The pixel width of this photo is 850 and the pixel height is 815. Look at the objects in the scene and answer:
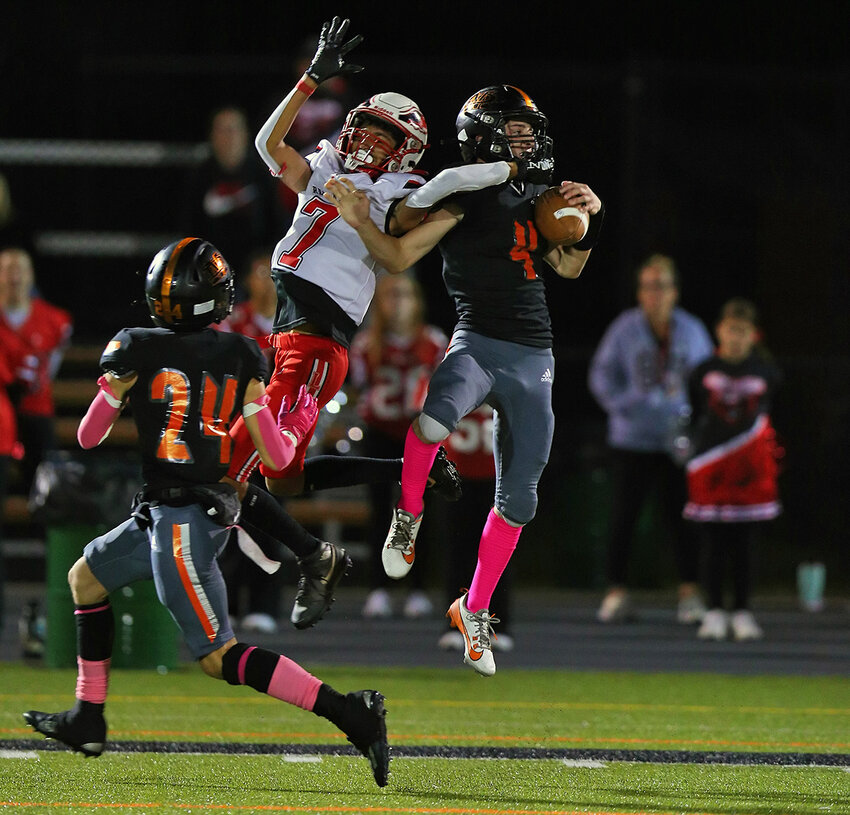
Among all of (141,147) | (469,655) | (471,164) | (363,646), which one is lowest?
(363,646)

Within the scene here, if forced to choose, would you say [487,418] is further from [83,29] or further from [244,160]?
[83,29]

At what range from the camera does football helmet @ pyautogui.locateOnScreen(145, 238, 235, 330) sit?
16.4ft

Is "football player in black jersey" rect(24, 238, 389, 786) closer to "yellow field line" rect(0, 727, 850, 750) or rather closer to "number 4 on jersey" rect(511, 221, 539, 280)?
"number 4 on jersey" rect(511, 221, 539, 280)

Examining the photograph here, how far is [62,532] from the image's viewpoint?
792 cm

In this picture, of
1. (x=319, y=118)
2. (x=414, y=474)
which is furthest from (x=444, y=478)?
(x=319, y=118)

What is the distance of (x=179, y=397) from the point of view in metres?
4.93

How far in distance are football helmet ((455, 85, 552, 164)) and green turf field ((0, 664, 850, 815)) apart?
201cm

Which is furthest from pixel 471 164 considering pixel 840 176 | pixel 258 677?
pixel 840 176

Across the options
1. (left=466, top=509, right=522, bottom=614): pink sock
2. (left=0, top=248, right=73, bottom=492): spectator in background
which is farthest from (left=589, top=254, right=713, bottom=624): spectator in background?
(left=466, top=509, right=522, bottom=614): pink sock

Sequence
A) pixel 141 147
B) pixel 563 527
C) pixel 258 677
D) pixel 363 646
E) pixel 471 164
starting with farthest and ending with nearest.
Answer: pixel 141 147, pixel 563 527, pixel 363 646, pixel 471 164, pixel 258 677

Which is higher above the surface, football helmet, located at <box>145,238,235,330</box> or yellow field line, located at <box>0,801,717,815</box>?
football helmet, located at <box>145,238,235,330</box>

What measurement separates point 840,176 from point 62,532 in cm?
671

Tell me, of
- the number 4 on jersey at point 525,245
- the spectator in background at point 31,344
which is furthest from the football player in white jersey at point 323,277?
the spectator in background at point 31,344

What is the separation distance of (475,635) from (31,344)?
4.63m
